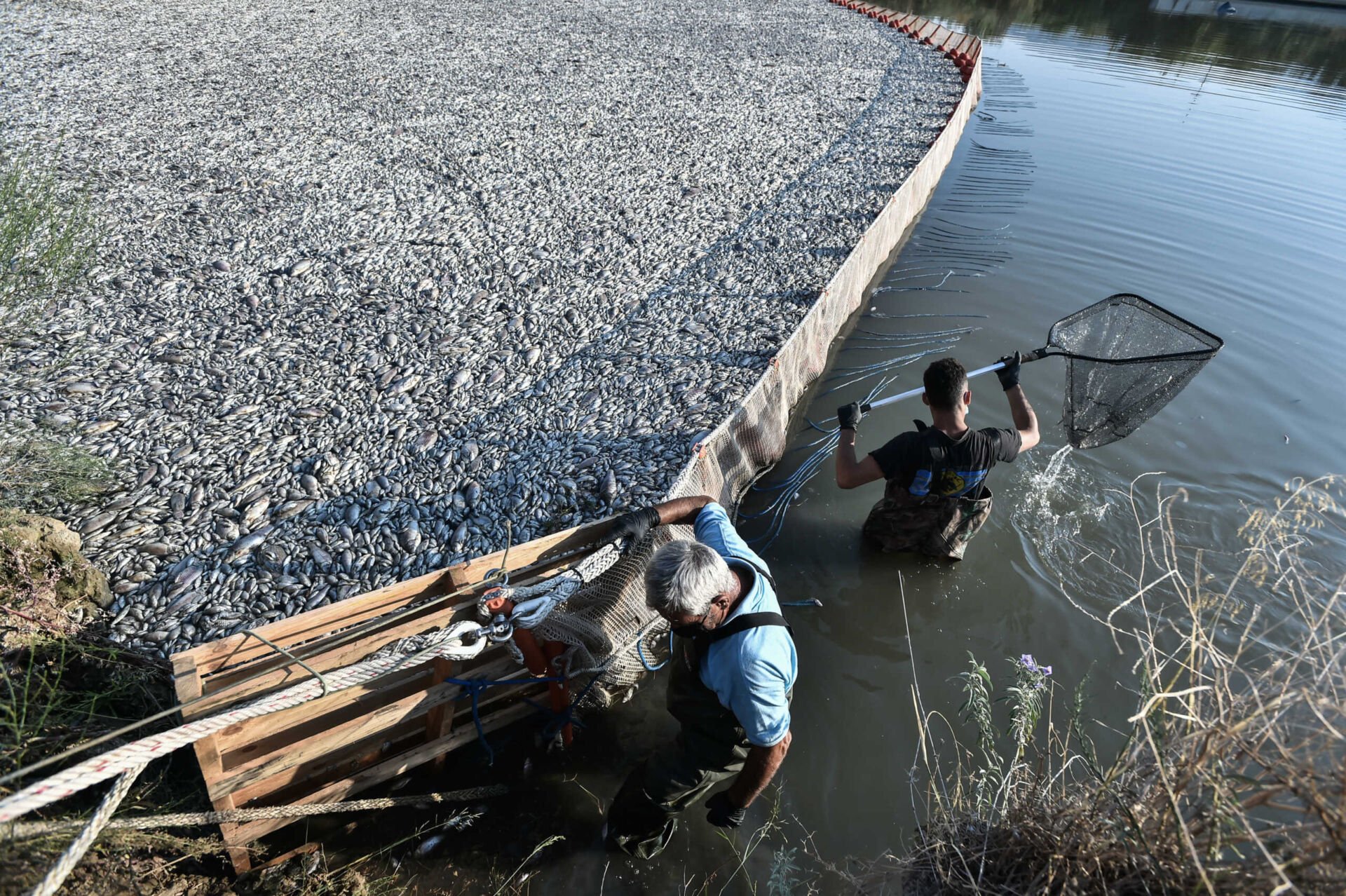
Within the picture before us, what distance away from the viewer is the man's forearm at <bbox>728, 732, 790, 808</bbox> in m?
2.94

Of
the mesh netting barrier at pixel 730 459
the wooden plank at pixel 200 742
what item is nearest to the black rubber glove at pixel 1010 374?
the mesh netting barrier at pixel 730 459

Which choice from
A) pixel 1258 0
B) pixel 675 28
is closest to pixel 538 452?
pixel 675 28

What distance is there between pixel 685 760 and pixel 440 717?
125cm

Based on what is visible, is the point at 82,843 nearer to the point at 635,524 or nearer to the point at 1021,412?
the point at 635,524

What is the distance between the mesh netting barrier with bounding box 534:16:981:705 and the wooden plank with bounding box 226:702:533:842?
483 mm

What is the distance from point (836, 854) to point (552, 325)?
4.74 metres

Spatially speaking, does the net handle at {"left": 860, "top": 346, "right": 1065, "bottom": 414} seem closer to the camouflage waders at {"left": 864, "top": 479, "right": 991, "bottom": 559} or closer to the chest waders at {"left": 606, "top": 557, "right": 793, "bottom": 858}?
the camouflage waders at {"left": 864, "top": 479, "right": 991, "bottom": 559}

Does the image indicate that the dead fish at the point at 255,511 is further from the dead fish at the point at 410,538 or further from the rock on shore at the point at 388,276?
the dead fish at the point at 410,538

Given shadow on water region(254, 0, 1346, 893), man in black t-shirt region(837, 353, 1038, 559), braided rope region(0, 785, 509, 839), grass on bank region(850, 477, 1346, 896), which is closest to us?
grass on bank region(850, 477, 1346, 896)

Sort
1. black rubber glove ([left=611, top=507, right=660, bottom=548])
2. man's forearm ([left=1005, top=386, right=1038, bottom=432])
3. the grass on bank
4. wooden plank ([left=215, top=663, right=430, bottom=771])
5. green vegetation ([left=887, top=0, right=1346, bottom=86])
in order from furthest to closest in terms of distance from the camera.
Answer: green vegetation ([left=887, top=0, right=1346, bottom=86]) < man's forearm ([left=1005, top=386, right=1038, bottom=432]) < black rubber glove ([left=611, top=507, right=660, bottom=548]) < wooden plank ([left=215, top=663, right=430, bottom=771]) < the grass on bank

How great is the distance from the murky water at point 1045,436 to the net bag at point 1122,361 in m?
0.99

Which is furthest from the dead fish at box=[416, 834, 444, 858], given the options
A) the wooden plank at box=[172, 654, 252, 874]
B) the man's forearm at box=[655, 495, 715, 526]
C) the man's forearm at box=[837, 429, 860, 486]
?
the man's forearm at box=[837, 429, 860, 486]

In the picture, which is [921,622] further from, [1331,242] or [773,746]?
[1331,242]

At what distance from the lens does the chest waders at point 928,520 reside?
4867 millimetres
